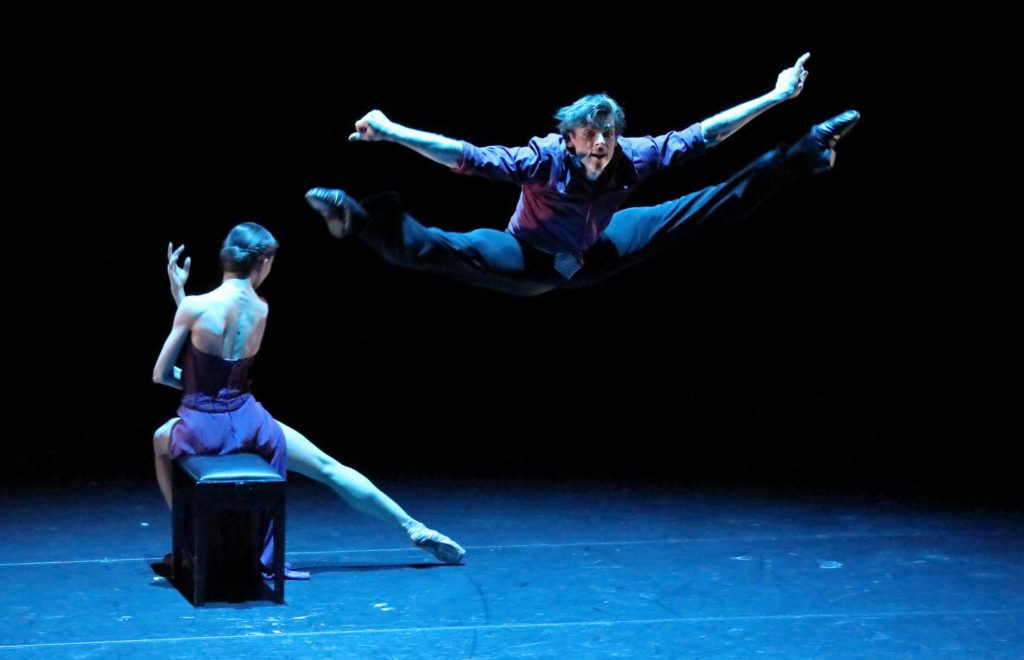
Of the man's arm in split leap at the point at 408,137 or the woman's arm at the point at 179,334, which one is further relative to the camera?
the woman's arm at the point at 179,334

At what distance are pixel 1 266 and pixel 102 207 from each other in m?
0.69

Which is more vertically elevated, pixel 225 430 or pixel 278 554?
pixel 225 430

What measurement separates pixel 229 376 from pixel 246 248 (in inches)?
18.0

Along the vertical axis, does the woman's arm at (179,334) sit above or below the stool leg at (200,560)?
above

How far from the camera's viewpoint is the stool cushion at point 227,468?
428 cm

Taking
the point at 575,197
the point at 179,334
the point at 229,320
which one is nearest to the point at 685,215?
the point at 575,197

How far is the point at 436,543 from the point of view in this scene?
4777 mm

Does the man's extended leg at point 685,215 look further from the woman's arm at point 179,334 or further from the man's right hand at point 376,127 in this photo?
the woman's arm at point 179,334

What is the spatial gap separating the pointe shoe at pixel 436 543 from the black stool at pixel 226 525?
56 cm

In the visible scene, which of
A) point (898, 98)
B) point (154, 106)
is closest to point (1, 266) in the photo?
point (154, 106)

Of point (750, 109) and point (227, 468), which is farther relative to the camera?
point (227, 468)

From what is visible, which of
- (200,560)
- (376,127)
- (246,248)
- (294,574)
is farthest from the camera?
(294,574)

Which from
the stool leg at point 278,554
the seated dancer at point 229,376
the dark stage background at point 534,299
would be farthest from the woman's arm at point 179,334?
the dark stage background at point 534,299

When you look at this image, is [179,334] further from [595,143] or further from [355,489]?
[595,143]
